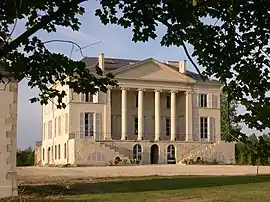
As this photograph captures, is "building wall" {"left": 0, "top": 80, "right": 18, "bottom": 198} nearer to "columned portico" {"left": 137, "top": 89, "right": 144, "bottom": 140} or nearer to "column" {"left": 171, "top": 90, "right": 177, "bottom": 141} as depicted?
"columned portico" {"left": 137, "top": 89, "right": 144, "bottom": 140}

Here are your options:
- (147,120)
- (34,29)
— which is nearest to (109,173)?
(147,120)

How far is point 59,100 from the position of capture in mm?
6332

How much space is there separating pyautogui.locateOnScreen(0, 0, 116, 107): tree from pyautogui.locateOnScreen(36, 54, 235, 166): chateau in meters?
47.3

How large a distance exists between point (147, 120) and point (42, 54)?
2129 inches

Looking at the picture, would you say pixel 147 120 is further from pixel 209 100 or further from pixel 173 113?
pixel 209 100

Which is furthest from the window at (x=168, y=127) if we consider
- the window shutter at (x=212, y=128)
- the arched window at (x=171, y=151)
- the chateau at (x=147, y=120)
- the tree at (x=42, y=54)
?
the tree at (x=42, y=54)

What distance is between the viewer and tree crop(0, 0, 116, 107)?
17.7 ft

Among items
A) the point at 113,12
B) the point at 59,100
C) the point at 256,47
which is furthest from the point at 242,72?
the point at 59,100

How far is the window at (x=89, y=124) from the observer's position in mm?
55500

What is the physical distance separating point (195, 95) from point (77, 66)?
54.7 m

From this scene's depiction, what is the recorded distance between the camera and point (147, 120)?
59.7 m

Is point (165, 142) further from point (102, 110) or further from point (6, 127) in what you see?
point (6, 127)

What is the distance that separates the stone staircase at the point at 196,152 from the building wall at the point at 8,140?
40.7 m

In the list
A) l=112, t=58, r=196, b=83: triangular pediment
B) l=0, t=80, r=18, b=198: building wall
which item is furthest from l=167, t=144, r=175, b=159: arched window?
l=0, t=80, r=18, b=198: building wall
